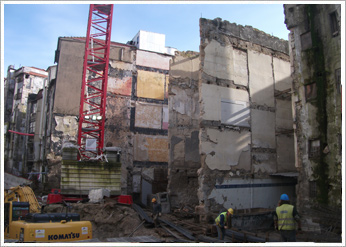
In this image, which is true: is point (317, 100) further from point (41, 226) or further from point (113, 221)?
point (41, 226)

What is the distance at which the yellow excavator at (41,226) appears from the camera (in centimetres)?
835

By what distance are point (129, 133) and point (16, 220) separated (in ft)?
50.8

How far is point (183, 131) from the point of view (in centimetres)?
1961

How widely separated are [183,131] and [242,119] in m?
4.71

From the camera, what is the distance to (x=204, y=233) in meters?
11.6

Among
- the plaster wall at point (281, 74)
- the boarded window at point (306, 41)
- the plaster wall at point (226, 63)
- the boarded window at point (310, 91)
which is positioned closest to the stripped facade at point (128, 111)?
the plaster wall at point (226, 63)

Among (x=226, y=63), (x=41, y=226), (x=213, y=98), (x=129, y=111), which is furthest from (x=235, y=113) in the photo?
(x=129, y=111)

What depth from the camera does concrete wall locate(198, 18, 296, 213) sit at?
48.3 ft

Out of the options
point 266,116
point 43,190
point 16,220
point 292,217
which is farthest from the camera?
point 43,190

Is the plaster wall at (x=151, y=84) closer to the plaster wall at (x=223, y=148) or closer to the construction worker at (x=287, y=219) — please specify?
the plaster wall at (x=223, y=148)

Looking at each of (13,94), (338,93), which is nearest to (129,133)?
(338,93)

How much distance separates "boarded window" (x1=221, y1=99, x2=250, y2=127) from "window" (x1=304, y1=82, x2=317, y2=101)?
371 centimetres

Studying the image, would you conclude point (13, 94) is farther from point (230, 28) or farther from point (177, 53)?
point (230, 28)

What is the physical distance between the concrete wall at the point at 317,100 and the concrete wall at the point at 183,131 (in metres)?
7.47
